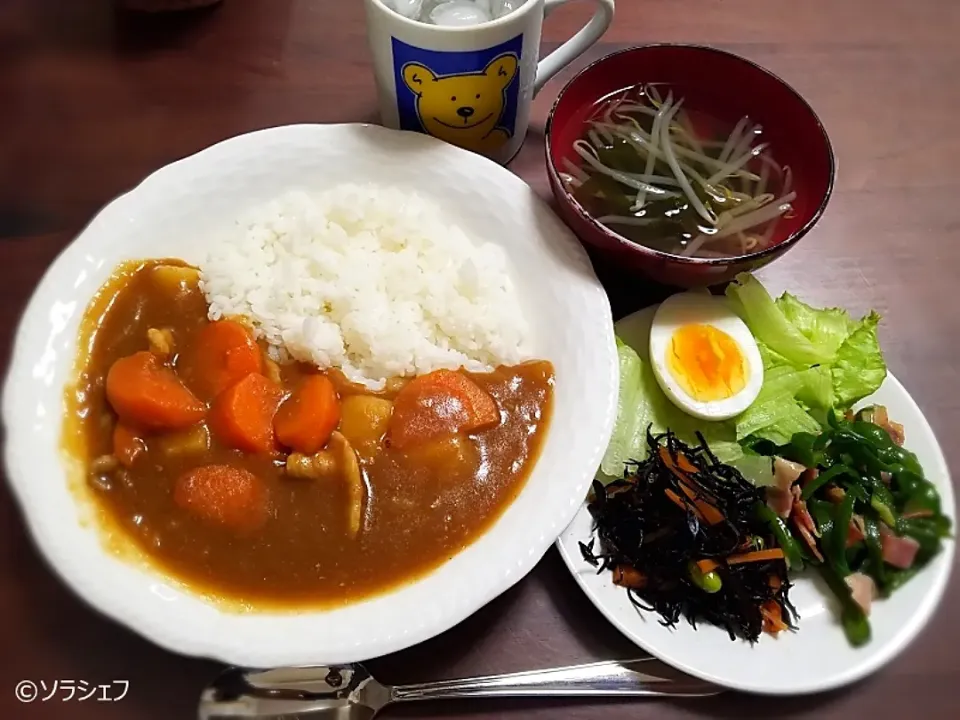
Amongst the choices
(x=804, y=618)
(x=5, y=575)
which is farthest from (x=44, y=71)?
(x=804, y=618)

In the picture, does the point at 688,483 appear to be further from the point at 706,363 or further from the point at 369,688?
the point at 369,688

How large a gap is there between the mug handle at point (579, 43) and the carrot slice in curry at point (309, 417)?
1.10 metres

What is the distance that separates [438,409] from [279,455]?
396mm

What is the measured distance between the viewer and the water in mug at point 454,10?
2.08 m

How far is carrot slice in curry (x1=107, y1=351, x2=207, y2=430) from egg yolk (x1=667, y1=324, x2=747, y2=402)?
3.90ft

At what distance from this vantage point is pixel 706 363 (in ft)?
6.58

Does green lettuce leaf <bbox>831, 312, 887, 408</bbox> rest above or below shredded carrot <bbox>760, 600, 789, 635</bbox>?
above

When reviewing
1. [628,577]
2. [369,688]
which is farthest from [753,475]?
[369,688]

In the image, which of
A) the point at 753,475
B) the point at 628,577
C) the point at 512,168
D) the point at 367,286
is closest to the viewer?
the point at 628,577

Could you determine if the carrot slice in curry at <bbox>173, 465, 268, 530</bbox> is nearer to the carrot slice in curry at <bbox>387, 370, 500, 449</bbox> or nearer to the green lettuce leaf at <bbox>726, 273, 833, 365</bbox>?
the carrot slice in curry at <bbox>387, 370, 500, 449</bbox>

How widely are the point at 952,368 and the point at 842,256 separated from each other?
447mm

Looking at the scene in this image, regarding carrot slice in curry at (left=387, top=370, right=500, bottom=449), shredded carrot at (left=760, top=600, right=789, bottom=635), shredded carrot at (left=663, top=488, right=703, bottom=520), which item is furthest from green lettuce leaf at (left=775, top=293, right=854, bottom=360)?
carrot slice in curry at (left=387, top=370, right=500, bottom=449)

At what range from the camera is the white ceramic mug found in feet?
6.35

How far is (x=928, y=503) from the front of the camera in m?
1.86
